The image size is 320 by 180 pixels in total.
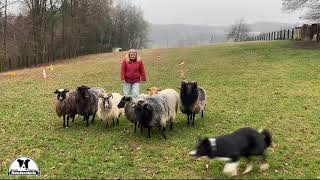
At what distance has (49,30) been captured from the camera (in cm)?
5962

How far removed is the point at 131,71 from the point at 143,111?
286 cm

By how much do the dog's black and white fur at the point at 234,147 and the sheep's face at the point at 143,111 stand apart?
3272 mm

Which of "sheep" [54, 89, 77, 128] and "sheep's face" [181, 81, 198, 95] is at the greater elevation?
"sheep's face" [181, 81, 198, 95]

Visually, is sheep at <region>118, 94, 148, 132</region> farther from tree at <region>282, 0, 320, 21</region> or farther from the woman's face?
tree at <region>282, 0, 320, 21</region>

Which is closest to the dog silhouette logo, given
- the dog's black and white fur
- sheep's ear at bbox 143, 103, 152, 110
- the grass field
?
the grass field

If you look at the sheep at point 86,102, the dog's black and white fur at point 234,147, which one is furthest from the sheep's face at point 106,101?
the dog's black and white fur at point 234,147

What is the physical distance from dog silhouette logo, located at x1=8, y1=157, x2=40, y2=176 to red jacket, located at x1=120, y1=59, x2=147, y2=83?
16.7 feet

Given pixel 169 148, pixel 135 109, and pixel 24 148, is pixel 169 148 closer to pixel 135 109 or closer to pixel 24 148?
pixel 135 109

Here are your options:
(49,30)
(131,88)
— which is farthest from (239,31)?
(131,88)

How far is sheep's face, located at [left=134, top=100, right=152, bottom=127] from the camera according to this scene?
11.7m

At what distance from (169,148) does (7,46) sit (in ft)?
143

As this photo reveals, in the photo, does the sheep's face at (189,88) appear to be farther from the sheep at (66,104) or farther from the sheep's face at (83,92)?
the sheep at (66,104)

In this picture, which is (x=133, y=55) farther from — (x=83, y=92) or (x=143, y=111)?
(x=143, y=111)

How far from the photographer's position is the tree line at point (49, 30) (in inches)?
2003
